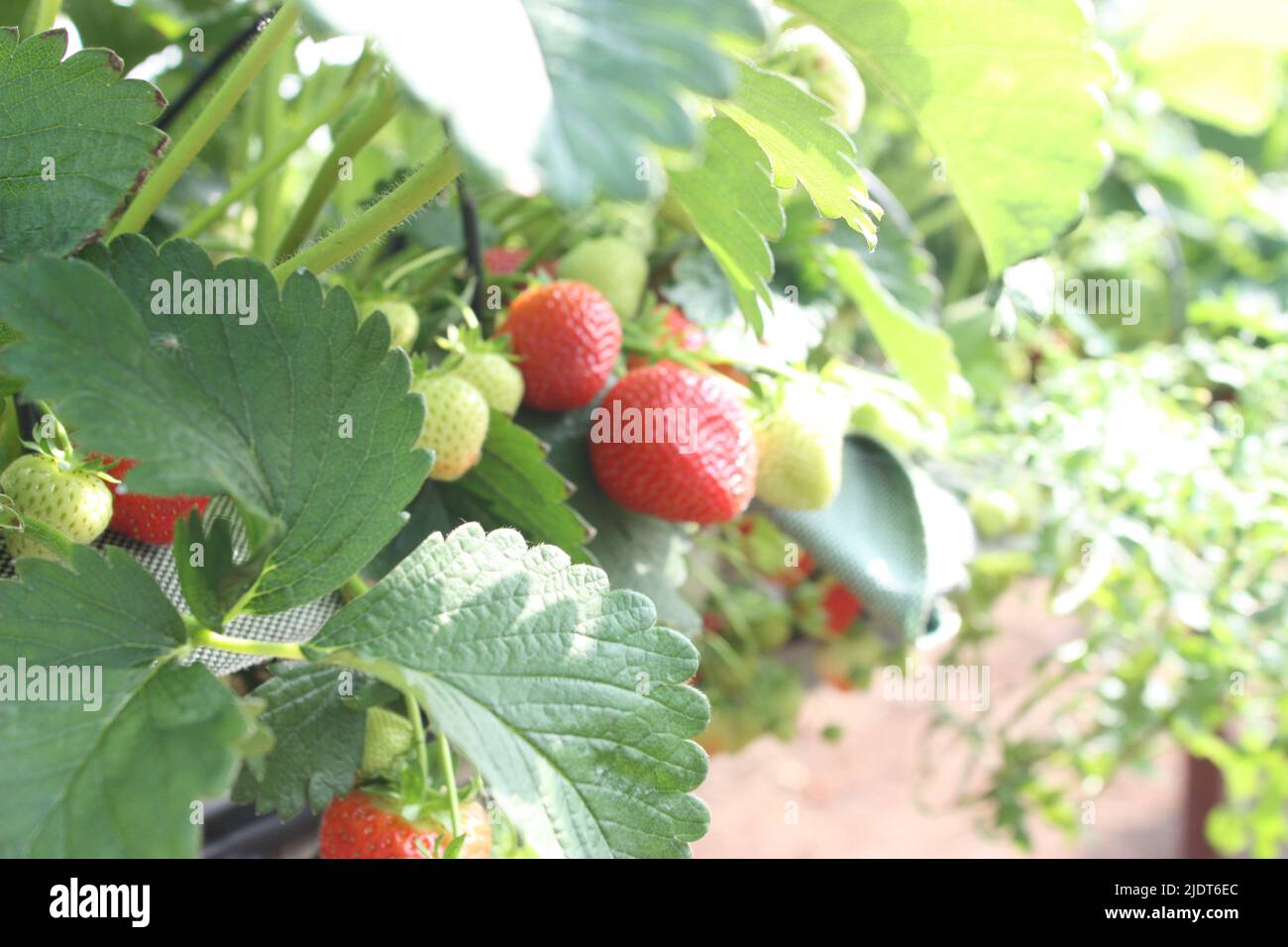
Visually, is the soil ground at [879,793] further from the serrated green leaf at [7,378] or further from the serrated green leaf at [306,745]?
the serrated green leaf at [7,378]

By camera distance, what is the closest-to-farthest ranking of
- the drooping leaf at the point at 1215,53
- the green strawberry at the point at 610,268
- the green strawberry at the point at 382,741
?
the green strawberry at the point at 382,741 → the green strawberry at the point at 610,268 → the drooping leaf at the point at 1215,53

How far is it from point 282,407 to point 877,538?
0.34 metres

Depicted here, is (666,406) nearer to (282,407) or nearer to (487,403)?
(487,403)

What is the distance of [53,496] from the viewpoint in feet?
0.98

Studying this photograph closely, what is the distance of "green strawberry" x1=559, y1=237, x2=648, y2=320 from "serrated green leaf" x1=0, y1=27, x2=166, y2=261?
0.70 feet

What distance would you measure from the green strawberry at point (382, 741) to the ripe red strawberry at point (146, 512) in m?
0.09

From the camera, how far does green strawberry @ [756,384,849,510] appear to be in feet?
1.55

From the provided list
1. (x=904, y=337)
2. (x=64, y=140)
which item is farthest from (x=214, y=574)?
(x=904, y=337)

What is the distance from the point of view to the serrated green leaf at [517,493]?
0.40 meters

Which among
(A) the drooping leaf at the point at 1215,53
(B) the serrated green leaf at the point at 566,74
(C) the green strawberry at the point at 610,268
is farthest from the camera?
(A) the drooping leaf at the point at 1215,53

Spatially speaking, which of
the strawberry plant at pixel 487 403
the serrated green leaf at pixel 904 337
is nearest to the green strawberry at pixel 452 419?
the strawberry plant at pixel 487 403

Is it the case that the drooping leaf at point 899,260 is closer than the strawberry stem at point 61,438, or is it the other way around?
the strawberry stem at point 61,438

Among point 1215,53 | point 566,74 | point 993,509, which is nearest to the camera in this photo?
point 566,74

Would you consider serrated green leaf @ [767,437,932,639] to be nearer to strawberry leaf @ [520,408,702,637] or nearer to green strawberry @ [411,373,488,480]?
strawberry leaf @ [520,408,702,637]
